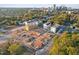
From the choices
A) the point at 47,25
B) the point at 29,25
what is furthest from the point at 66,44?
the point at 29,25

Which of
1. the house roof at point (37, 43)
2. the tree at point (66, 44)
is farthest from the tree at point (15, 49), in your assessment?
the tree at point (66, 44)

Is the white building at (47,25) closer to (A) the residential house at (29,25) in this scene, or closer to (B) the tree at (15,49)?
(A) the residential house at (29,25)

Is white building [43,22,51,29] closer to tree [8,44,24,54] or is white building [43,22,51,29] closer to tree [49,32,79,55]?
tree [49,32,79,55]

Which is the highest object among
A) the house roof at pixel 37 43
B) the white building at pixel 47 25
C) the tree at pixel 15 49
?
the white building at pixel 47 25

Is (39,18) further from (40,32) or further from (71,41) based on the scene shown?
(71,41)

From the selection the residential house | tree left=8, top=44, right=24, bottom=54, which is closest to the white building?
the residential house

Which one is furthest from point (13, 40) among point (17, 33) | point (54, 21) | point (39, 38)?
point (54, 21)

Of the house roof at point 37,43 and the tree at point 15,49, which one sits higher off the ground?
the house roof at point 37,43

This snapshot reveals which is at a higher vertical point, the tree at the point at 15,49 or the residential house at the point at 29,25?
the residential house at the point at 29,25

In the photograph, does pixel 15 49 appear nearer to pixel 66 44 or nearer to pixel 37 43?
pixel 37 43

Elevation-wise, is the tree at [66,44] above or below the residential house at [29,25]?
below

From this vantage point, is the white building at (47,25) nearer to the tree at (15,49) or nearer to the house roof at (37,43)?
the house roof at (37,43)
